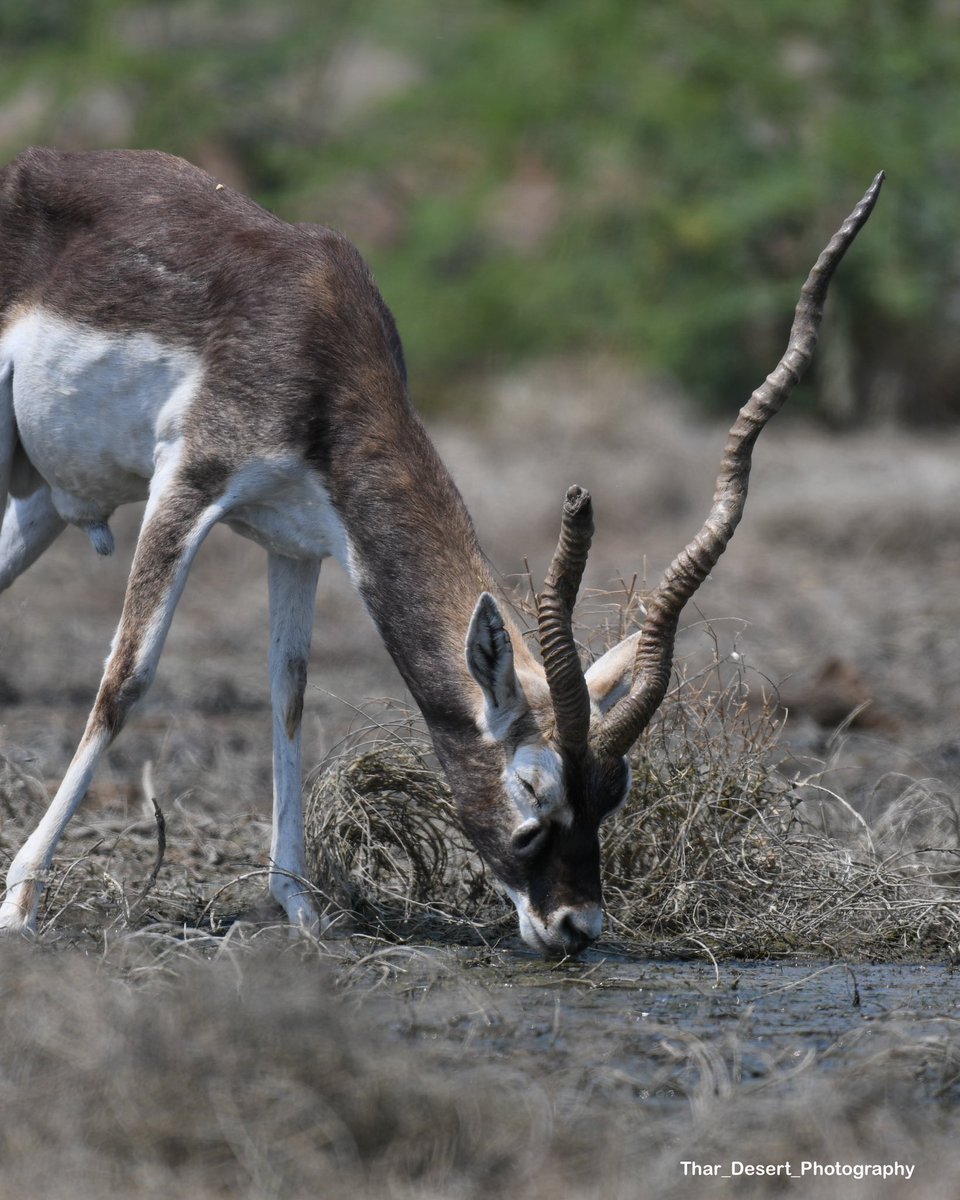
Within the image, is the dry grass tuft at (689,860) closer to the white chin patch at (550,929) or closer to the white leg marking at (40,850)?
the white chin patch at (550,929)

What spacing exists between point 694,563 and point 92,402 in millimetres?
2462

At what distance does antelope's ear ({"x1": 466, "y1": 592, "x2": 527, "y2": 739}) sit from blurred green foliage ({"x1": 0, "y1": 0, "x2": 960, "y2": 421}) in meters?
15.8

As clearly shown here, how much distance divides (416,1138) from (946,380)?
18.8 meters

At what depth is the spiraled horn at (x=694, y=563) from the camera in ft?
18.3

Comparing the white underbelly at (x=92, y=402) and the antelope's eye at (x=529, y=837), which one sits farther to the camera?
the white underbelly at (x=92, y=402)

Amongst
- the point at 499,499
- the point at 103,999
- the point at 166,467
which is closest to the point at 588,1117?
the point at 103,999

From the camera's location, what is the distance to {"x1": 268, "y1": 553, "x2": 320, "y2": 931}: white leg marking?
6.77 meters

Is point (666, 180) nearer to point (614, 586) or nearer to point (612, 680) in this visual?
point (614, 586)

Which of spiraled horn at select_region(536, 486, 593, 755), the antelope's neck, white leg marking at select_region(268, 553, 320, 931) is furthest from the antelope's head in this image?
white leg marking at select_region(268, 553, 320, 931)

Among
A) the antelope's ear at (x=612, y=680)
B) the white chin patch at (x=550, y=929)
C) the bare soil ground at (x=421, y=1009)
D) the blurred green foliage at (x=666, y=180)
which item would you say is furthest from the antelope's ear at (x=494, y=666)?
the blurred green foliage at (x=666, y=180)

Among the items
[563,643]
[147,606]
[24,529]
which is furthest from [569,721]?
[24,529]

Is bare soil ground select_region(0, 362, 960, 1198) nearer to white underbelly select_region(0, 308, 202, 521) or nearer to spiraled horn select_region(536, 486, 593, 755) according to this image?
spiraled horn select_region(536, 486, 593, 755)

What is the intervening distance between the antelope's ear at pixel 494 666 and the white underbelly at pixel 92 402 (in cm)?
151

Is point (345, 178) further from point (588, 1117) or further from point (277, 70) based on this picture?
point (588, 1117)
